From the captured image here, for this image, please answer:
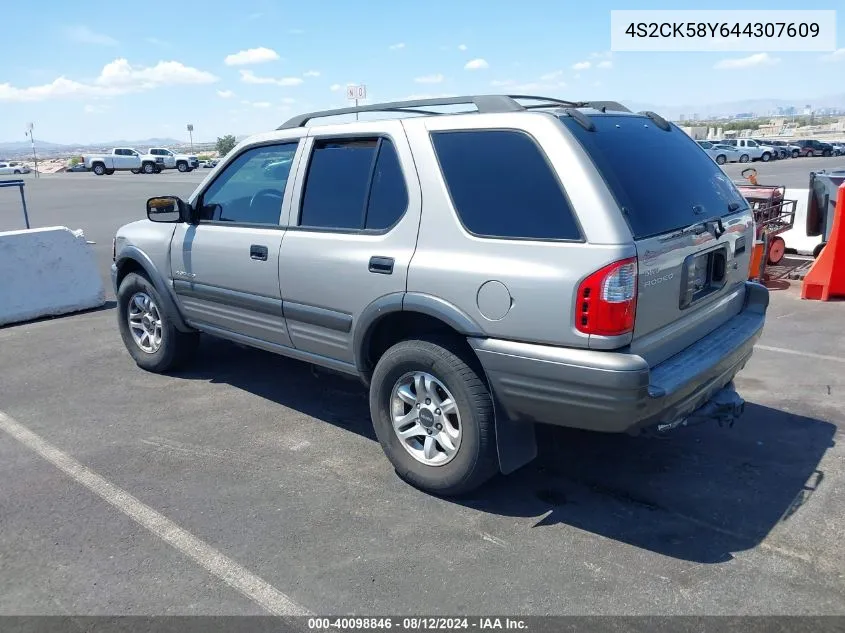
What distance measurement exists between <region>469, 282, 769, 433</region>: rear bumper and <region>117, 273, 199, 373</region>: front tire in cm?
309

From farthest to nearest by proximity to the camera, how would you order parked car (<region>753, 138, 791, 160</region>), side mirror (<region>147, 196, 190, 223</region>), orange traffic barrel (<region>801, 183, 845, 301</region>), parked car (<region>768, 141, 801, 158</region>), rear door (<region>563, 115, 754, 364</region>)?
parked car (<region>768, 141, 801, 158</region>), parked car (<region>753, 138, 791, 160</region>), orange traffic barrel (<region>801, 183, 845, 301</region>), side mirror (<region>147, 196, 190, 223</region>), rear door (<region>563, 115, 754, 364</region>)

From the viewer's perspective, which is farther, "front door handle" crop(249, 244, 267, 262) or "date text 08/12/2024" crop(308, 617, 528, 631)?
"front door handle" crop(249, 244, 267, 262)

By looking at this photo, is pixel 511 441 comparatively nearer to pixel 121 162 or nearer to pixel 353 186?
pixel 353 186

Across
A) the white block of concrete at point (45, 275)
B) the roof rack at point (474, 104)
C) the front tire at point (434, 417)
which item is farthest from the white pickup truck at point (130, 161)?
the front tire at point (434, 417)

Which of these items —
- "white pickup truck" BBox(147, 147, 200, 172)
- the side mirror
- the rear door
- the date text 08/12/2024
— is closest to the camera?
the date text 08/12/2024

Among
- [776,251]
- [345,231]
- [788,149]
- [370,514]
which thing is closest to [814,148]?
[788,149]

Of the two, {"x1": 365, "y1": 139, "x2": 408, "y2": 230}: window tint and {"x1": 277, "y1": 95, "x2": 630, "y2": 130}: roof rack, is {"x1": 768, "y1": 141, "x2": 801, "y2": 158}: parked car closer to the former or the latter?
{"x1": 277, "y1": 95, "x2": 630, "y2": 130}: roof rack

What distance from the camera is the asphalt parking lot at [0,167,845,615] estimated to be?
2.94m

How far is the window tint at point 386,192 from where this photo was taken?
3.77 meters

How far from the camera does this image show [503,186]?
3389 millimetres

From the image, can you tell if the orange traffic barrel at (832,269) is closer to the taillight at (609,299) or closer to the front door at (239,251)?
the taillight at (609,299)

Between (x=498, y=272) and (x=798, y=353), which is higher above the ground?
(x=498, y=272)

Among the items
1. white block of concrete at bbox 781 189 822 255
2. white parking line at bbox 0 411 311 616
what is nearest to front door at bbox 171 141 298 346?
white parking line at bbox 0 411 311 616

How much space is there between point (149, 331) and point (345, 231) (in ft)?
8.55
